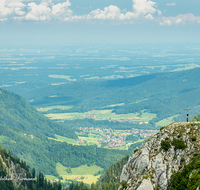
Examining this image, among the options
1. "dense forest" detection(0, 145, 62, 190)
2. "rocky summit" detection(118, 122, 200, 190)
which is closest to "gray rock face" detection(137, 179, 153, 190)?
"rocky summit" detection(118, 122, 200, 190)

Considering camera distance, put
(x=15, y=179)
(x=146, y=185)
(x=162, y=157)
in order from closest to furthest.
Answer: (x=146, y=185) → (x=162, y=157) → (x=15, y=179)

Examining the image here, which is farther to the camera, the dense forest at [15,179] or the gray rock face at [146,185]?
the dense forest at [15,179]

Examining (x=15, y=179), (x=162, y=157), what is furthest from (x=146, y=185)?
(x=15, y=179)

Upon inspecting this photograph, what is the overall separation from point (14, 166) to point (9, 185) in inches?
737

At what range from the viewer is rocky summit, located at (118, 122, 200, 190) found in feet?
170

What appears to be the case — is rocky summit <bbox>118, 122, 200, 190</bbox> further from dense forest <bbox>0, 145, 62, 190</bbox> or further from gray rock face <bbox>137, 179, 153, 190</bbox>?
dense forest <bbox>0, 145, 62, 190</bbox>

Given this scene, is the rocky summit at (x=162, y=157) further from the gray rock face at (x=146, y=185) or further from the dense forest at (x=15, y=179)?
the dense forest at (x=15, y=179)

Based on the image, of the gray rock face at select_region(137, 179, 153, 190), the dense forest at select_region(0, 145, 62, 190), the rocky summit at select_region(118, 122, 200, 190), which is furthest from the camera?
the dense forest at select_region(0, 145, 62, 190)

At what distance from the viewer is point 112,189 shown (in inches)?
4970

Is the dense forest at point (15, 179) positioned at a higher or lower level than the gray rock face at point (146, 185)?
lower

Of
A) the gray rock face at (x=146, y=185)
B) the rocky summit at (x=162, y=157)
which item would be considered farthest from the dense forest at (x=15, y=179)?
the gray rock face at (x=146, y=185)

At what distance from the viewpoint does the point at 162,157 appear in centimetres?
5412

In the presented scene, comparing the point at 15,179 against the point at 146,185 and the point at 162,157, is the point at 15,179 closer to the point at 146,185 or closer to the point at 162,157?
the point at 162,157

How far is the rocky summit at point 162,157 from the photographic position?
51781 mm
